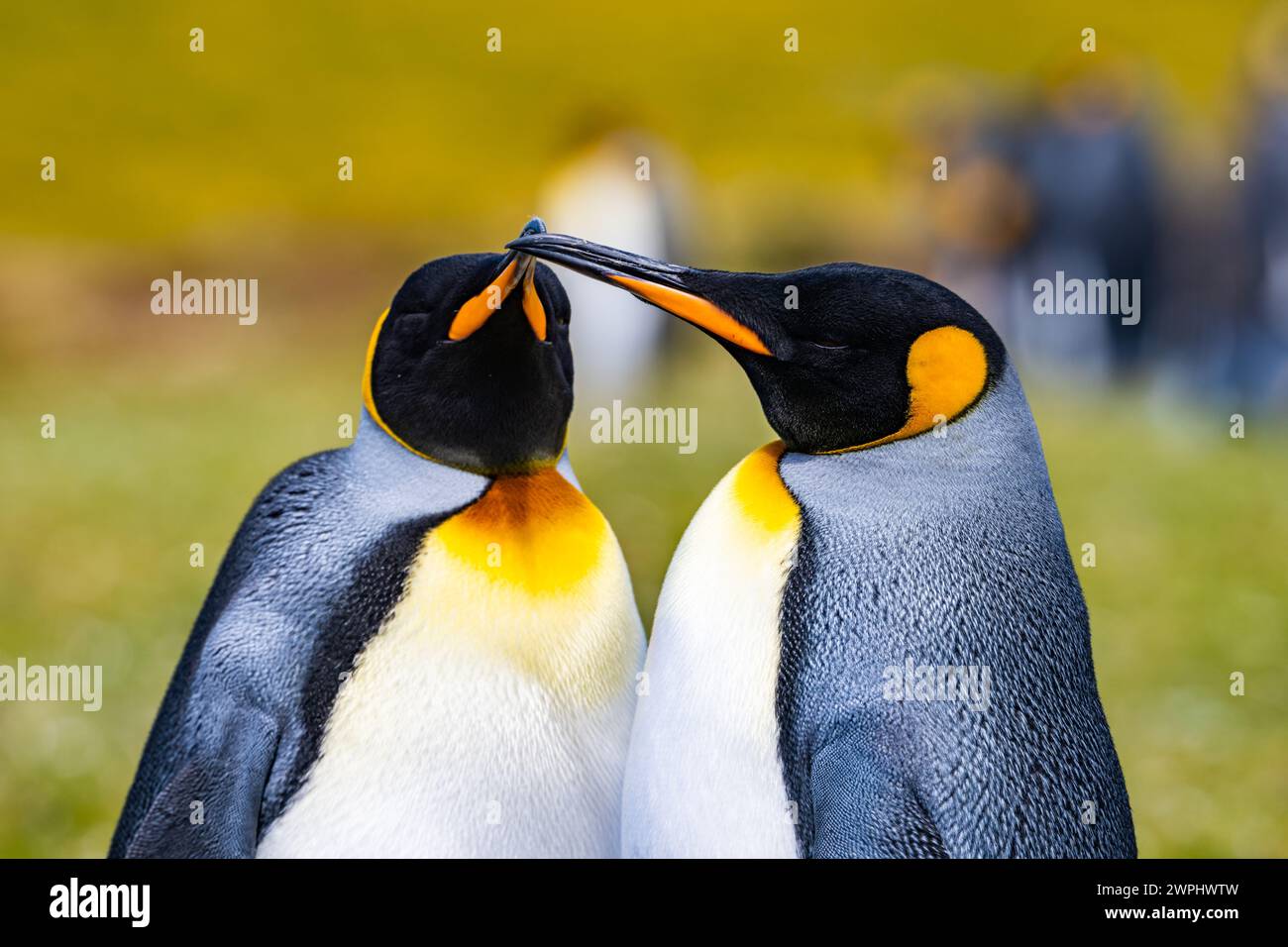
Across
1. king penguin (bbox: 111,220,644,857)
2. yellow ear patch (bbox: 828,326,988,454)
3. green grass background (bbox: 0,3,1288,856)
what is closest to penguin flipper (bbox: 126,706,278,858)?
king penguin (bbox: 111,220,644,857)

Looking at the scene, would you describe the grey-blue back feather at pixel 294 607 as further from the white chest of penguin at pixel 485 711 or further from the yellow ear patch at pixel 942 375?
the yellow ear patch at pixel 942 375

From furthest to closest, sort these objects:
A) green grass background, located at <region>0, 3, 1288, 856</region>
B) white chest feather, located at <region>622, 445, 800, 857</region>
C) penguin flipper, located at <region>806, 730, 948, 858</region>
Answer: green grass background, located at <region>0, 3, 1288, 856</region> → white chest feather, located at <region>622, 445, 800, 857</region> → penguin flipper, located at <region>806, 730, 948, 858</region>

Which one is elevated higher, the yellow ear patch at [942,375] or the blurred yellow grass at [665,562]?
the yellow ear patch at [942,375]

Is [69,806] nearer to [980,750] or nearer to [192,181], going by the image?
[980,750]

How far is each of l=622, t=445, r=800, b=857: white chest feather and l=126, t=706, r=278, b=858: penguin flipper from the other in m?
0.38

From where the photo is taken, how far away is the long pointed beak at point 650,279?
1202 mm

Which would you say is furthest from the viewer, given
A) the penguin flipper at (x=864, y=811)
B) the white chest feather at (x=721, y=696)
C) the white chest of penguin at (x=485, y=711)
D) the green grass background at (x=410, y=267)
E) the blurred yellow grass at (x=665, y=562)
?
the green grass background at (x=410, y=267)

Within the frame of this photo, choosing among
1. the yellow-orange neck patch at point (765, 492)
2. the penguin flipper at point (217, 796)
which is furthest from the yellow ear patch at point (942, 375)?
the penguin flipper at point (217, 796)

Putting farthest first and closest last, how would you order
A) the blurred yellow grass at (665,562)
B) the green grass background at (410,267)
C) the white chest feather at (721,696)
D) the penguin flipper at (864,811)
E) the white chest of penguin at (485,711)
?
the green grass background at (410,267) → the blurred yellow grass at (665,562) → the white chest of penguin at (485,711) → the white chest feather at (721,696) → the penguin flipper at (864,811)

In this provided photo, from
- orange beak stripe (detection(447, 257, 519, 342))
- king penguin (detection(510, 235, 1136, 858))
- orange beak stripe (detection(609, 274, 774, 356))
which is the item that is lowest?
king penguin (detection(510, 235, 1136, 858))

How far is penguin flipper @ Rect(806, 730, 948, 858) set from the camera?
1.11 meters

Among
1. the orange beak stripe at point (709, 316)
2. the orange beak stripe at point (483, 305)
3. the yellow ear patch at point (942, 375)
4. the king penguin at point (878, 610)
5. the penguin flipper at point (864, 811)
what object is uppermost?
the orange beak stripe at point (483, 305)

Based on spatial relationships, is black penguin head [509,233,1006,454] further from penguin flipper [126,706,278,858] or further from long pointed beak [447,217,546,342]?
penguin flipper [126,706,278,858]
